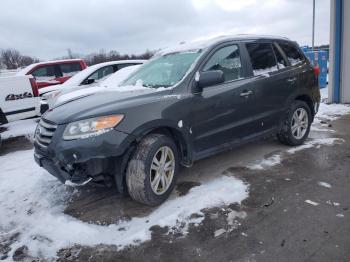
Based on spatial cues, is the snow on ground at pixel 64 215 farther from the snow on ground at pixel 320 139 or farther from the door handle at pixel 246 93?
the door handle at pixel 246 93

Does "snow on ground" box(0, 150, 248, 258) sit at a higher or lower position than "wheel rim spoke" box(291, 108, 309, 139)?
lower

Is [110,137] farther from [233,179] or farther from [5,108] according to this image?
[5,108]

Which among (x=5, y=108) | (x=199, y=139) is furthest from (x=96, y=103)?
(x=5, y=108)

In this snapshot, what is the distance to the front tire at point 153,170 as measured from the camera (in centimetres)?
371

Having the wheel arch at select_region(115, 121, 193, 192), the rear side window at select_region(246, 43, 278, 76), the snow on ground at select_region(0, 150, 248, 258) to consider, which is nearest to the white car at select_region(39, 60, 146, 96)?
the snow on ground at select_region(0, 150, 248, 258)

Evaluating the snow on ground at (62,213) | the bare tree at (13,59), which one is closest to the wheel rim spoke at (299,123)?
the snow on ground at (62,213)

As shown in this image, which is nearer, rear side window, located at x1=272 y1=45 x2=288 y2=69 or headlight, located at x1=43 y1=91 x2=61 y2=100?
rear side window, located at x1=272 y1=45 x2=288 y2=69

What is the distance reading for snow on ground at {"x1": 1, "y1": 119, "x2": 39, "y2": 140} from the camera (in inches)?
346

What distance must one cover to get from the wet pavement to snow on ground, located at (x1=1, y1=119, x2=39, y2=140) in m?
5.05

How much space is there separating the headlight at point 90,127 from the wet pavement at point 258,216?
2.99ft

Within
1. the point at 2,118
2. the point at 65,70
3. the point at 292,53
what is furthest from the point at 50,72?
the point at 292,53

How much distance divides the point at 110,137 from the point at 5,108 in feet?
18.0

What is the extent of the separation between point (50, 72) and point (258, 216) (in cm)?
991

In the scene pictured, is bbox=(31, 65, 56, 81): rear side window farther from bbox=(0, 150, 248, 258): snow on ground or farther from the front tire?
the front tire
